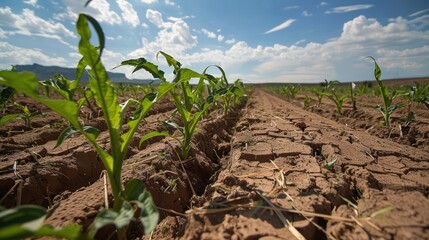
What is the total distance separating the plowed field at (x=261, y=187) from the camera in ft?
3.23

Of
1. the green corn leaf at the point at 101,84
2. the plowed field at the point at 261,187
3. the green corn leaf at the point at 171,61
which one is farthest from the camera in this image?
the green corn leaf at the point at 171,61

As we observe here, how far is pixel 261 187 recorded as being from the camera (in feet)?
4.23

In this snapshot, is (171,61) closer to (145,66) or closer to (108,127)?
(145,66)

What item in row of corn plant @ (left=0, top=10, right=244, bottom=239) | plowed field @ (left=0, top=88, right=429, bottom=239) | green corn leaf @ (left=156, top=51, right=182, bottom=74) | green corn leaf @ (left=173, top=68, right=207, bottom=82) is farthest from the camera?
green corn leaf @ (left=156, top=51, right=182, bottom=74)

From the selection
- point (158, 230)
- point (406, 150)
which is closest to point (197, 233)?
point (158, 230)

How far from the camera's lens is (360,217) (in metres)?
1.00

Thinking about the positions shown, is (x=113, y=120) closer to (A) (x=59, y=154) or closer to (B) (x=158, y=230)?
(B) (x=158, y=230)

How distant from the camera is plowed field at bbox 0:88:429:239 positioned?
0.98 m

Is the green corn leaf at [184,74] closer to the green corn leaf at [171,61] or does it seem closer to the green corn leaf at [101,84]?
the green corn leaf at [101,84]

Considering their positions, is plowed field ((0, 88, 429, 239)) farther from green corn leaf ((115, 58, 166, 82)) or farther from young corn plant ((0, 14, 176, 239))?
green corn leaf ((115, 58, 166, 82))

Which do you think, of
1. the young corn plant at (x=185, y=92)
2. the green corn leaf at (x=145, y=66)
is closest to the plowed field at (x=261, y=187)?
the young corn plant at (x=185, y=92)

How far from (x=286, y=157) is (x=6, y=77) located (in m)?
1.57

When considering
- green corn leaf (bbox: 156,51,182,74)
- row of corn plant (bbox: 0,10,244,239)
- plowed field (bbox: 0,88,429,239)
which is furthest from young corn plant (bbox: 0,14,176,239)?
green corn leaf (bbox: 156,51,182,74)

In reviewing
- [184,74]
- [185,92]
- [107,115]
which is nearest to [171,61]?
[185,92]
